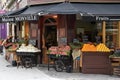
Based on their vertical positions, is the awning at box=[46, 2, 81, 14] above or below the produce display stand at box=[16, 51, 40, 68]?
above

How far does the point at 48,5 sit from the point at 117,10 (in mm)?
3843

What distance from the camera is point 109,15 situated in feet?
56.6

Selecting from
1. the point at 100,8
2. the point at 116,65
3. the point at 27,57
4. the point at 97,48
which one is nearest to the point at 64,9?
the point at 100,8

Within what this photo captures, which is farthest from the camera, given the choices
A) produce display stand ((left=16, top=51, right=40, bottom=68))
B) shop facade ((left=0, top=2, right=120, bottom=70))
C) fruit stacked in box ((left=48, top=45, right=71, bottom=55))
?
produce display stand ((left=16, top=51, right=40, bottom=68))

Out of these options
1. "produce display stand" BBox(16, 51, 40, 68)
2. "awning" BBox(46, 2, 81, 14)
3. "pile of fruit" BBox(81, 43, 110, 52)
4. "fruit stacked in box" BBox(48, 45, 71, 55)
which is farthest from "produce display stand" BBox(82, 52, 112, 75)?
"produce display stand" BBox(16, 51, 40, 68)

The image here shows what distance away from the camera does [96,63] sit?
57.4 feet

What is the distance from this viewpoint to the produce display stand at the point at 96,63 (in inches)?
685

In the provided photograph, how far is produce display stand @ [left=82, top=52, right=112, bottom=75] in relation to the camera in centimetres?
1739

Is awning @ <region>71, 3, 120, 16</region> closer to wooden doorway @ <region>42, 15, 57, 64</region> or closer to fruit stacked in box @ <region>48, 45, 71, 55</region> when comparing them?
fruit stacked in box @ <region>48, 45, 71, 55</region>

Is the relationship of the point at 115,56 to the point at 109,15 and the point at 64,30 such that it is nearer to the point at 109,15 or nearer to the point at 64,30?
the point at 109,15

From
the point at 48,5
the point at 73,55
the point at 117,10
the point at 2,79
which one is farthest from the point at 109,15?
the point at 2,79

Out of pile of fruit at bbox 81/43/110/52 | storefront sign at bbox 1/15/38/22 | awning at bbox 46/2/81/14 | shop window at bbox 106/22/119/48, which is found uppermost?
awning at bbox 46/2/81/14

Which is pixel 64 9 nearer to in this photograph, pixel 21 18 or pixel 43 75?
pixel 21 18

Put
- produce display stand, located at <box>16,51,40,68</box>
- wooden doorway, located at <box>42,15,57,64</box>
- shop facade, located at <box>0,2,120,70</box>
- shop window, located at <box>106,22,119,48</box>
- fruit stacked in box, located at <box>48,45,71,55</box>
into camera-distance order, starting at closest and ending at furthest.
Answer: shop facade, located at <box>0,2,120,70</box>, fruit stacked in box, located at <box>48,45,71,55</box>, shop window, located at <box>106,22,119,48</box>, produce display stand, located at <box>16,51,40,68</box>, wooden doorway, located at <box>42,15,57,64</box>
